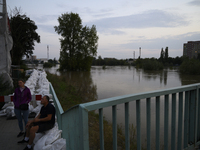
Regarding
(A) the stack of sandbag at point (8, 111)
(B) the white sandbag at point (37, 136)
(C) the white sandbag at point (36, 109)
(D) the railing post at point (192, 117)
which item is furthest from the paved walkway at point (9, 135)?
(D) the railing post at point (192, 117)

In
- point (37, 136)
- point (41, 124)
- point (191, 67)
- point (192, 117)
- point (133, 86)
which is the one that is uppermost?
point (192, 117)

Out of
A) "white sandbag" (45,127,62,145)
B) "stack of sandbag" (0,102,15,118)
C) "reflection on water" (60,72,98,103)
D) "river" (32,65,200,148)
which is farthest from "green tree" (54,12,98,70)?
"white sandbag" (45,127,62,145)

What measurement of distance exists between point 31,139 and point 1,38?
8.90m

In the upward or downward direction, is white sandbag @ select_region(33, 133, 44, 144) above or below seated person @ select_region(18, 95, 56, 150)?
below

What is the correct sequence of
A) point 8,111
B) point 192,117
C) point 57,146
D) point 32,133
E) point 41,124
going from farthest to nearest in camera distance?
point 8,111 < point 41,124 < point 32,133 < point 57,146 < point 192,117

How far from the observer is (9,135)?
4.34 meters

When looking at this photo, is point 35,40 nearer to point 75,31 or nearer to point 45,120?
point 75,31

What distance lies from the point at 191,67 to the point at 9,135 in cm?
3092

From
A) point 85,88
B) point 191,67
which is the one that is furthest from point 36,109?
point 191,67

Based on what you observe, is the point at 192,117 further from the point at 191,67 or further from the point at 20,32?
the point at 191,67

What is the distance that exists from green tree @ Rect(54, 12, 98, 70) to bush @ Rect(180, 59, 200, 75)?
19.2 meters

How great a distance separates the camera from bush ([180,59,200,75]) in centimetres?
2859

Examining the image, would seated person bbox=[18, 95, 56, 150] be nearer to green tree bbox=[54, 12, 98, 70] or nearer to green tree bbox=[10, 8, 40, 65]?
green tree bbox=[10, 8, 40, 65]

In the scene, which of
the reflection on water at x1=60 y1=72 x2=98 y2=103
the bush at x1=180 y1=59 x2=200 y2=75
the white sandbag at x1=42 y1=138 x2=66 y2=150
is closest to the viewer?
the white sandbag at x1=42 y1=138 x2=66 y2=150
